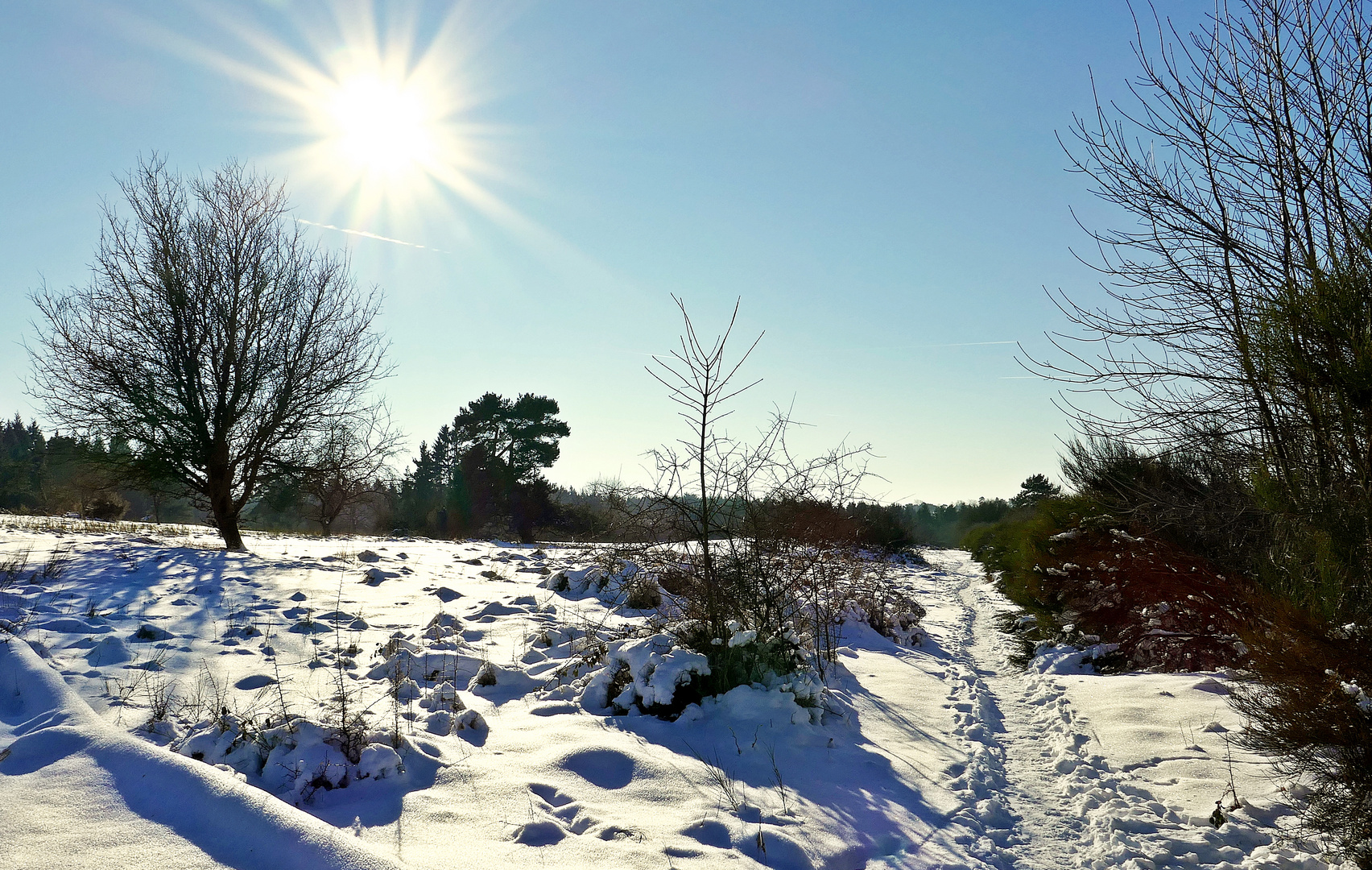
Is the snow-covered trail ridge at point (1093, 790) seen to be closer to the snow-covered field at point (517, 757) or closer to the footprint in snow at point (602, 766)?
the snow-covered field at point (517, 757)

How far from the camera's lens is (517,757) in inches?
140

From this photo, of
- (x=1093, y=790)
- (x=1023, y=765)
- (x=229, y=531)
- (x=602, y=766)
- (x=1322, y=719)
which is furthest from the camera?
(x=229, y=531)

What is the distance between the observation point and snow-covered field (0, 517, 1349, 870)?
2.54 metres

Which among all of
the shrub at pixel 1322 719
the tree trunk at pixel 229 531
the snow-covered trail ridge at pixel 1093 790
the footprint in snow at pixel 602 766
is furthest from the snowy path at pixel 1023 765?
the tree trunk at pixel 229 531

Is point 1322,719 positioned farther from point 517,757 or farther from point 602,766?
point 517,757

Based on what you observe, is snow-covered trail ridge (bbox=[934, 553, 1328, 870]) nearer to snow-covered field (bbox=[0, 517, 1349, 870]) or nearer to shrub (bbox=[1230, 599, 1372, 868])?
snow-covered field (bbox=[0, 517, 1349, 870])

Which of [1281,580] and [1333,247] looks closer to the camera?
[1333,247]

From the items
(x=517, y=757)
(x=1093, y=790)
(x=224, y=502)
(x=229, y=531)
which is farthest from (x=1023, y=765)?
(x=224, y=502)

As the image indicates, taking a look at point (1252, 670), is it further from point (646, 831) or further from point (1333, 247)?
point (646, 831)

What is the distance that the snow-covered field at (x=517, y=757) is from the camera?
254cm

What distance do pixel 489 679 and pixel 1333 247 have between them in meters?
5.80

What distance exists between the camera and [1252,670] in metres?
3.79

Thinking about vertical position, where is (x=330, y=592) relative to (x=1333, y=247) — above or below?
below

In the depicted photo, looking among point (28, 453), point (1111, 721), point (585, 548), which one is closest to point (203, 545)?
point (585, 548)
